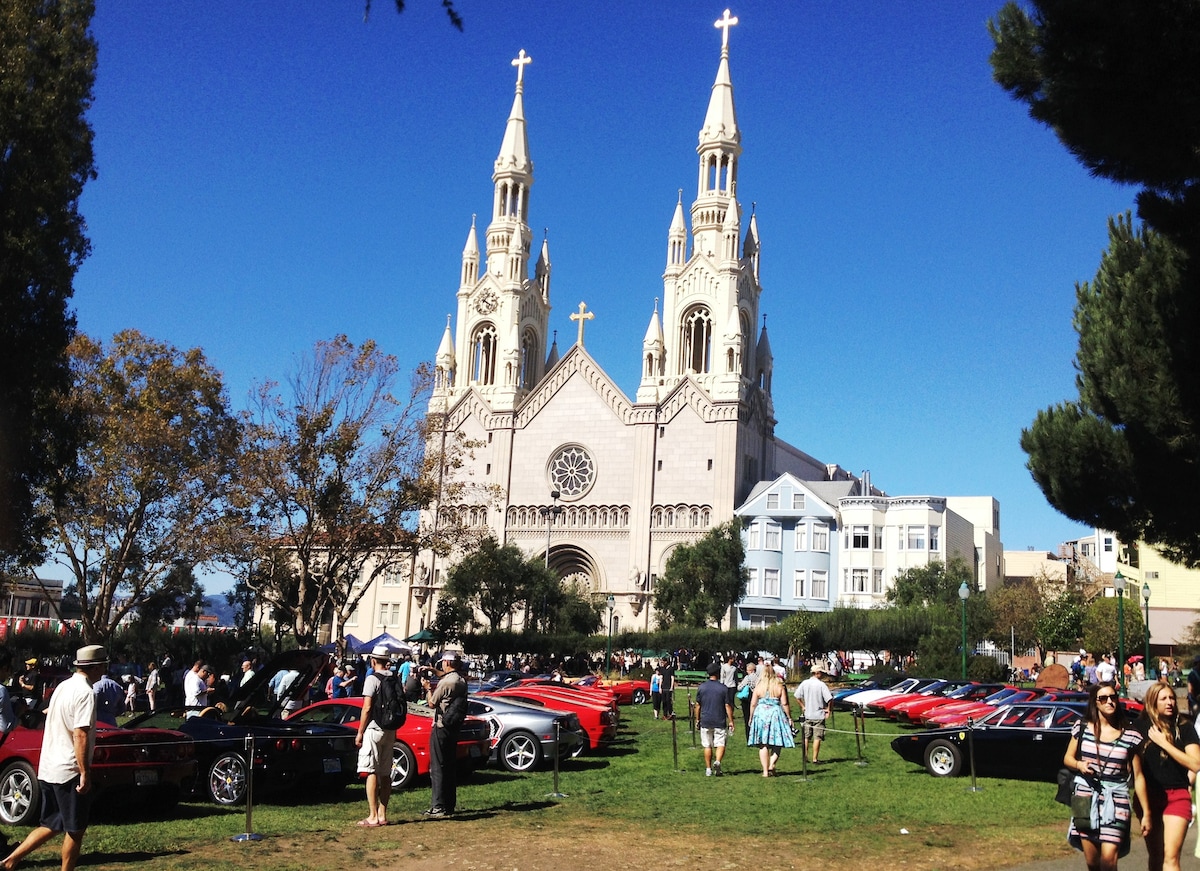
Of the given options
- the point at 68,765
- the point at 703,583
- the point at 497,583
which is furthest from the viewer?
the point at 703,583

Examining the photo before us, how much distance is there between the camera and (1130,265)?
21891 mm

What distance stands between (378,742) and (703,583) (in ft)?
175

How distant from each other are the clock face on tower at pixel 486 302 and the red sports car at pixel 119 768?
227 ft

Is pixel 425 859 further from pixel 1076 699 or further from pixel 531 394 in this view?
pixel 531 394

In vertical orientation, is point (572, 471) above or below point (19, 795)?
above

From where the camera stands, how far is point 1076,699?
850 inches

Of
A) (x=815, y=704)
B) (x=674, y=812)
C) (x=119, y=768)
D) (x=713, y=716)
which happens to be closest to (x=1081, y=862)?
(x=674, y=812)

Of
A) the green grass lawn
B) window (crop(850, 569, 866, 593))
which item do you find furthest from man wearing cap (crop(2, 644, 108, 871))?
window (crop(850, 569, 866, 593))

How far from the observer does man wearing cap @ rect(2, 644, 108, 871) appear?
9070 mm

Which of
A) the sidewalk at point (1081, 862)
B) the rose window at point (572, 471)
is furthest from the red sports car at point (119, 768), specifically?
the rose window at point (572, 471)

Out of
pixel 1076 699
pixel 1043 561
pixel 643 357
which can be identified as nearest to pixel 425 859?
pixel 1076 699

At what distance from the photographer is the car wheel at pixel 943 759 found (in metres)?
17.4

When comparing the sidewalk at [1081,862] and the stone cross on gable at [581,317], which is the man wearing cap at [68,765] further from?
the stone cross on gable at [581,317]

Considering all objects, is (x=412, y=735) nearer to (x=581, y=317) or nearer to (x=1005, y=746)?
(x=1005, y=746)
